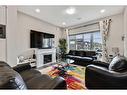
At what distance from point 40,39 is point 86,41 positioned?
241 centimetres

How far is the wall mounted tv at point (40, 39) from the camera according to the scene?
4140 millimetres

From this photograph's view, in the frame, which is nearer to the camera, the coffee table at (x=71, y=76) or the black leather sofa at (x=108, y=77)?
the black leather sofa at (x=108, y=77)

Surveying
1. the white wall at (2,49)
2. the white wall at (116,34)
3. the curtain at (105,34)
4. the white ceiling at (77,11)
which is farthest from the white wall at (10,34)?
the white wall at (116,34)

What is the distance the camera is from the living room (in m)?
1.67

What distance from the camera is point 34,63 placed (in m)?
4.12

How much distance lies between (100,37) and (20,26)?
11.1 feet

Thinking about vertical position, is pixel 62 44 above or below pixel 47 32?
below

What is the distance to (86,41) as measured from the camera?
17.5ft

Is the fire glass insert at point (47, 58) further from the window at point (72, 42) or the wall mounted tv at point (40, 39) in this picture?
the window at point (72, 42)

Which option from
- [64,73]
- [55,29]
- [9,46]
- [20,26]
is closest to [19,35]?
[20,26]

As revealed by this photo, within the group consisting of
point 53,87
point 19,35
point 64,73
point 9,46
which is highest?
point 19,35

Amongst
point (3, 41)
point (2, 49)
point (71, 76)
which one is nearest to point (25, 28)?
point (3, 41)
